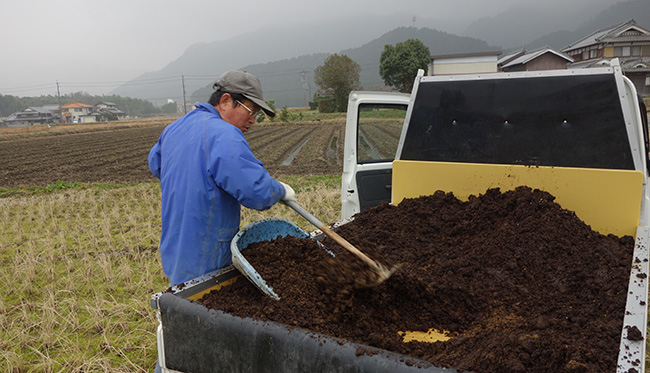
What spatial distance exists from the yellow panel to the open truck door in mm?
991

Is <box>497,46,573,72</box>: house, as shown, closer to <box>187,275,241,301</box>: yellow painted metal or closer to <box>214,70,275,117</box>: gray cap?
<box>214,70,275,117</box>: gray cap

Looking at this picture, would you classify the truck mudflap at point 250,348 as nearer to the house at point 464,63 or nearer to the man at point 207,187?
the man at point 207,187

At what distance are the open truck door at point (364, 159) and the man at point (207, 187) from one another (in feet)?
7.00

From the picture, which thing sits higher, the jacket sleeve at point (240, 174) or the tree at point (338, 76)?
the tree at point (338, 76)

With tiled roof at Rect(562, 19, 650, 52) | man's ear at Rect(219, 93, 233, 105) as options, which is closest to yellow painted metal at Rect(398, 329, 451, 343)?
man's ear at Rect(219, 93, 233, 105)

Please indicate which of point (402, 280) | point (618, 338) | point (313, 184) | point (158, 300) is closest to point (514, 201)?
point (402, 280)

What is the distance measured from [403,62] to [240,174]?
Answer: 56314 millimetres

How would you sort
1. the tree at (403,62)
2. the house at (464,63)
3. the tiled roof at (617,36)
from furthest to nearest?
the tree at (403,62) → the house at (464,63) → the tiled roof at (617,36)

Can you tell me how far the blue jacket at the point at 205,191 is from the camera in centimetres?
202

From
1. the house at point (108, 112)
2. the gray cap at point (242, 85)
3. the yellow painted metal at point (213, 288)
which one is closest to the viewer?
the yellow painted metal at point (213, 288)

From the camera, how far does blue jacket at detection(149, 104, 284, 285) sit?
2016 millimetres

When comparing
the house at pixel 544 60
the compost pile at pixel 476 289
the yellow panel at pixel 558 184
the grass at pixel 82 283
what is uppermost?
the house at pixel 544 60

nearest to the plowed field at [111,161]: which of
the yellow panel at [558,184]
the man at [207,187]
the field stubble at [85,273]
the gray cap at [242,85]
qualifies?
the field stubble at [85,273]

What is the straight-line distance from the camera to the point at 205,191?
2.14 m
